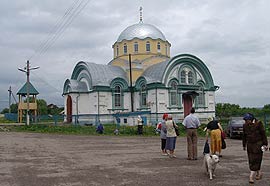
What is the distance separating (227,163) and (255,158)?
2.96 metres

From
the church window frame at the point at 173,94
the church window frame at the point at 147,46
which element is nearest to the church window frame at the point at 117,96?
the church window frame at the point at 173,94

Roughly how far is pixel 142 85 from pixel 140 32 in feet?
28.4

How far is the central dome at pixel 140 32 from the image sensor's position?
38.8 m

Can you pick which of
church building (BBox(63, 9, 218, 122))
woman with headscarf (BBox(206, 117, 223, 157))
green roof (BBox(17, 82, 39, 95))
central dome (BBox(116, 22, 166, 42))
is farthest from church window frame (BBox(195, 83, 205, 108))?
woman with headscarf (BBox(206, 117, 223, 157))

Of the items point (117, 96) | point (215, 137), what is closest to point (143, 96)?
point (117, 96)

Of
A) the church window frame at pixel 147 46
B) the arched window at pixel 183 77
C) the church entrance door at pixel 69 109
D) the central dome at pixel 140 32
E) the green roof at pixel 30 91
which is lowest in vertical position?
the church entrance door at pixel 69 109

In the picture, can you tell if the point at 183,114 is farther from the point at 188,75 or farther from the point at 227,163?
the point at 227,163

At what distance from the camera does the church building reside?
3250 centimetres

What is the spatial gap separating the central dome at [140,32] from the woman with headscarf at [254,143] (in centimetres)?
3176

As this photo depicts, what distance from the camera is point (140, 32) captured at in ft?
128

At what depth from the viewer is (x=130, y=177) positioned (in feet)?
26.1

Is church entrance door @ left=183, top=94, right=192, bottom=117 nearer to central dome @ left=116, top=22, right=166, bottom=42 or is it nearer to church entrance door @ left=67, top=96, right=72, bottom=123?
central dome @ left=116, top=22, right=166, bottom=42

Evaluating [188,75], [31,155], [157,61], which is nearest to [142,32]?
[157,61]

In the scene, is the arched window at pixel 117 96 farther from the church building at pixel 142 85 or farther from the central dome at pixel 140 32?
the central dome at pixel 140 32
